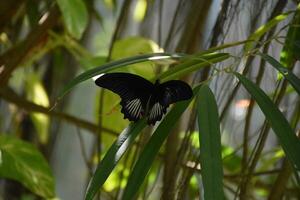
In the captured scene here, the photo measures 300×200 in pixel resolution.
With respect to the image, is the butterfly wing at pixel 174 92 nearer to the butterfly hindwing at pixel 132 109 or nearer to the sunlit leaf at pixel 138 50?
the butterfly hindwing at pixel 132 109

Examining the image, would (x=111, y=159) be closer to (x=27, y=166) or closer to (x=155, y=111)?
(x=155, y=111)

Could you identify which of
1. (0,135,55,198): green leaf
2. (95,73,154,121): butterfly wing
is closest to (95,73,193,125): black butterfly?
(95,73,154,121): butterfly wing

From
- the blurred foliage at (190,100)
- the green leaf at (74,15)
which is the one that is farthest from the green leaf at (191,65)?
the green leaf at (74,15)

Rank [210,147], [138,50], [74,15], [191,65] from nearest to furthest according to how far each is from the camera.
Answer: [210,147] < [191,65] < [74,15] < [138,50]

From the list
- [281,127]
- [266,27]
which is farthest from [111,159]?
[266,27]

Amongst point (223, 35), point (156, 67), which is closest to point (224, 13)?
point (223, 35)

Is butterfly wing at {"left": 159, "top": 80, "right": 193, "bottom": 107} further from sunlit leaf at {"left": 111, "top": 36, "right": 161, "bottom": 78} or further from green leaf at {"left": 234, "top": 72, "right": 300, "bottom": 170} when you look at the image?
sunlit leaf at {"left": 111, "top": 36, "right": 161, "bottom": 78}

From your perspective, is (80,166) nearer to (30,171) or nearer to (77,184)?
(77,184)
